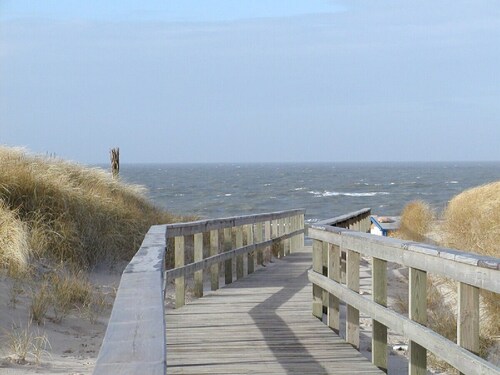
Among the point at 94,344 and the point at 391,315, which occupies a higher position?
the point at 391,315

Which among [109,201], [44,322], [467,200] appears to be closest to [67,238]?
[109,201]

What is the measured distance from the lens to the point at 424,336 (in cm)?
512

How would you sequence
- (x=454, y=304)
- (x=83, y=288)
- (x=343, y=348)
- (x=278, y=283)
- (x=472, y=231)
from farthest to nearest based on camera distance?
(x=472, y=231)
(x=278, y=283)
(x=454, y=304)
(x=83, y=288)
(x=343, y=348)

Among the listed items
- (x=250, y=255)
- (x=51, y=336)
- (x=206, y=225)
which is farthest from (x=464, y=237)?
(x=51, y=336)

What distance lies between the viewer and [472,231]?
49.3ft

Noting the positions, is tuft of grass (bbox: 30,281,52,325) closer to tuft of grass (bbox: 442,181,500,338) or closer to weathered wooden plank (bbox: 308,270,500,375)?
weathered wooden plank (bbox: 308,270,500,375)

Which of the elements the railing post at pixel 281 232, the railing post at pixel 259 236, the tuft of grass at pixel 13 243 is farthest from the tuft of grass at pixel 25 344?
the railing post at pixel 281 232

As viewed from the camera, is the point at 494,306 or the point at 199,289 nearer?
the point at 494,306

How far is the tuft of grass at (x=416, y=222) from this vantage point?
23469 mm

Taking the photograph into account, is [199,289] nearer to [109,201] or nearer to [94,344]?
[94,344]

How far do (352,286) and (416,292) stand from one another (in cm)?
173

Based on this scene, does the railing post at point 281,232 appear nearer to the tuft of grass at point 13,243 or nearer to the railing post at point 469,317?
the tuft of grass at point 13,243

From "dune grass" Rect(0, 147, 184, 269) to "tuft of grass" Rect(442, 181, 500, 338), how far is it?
6013 millimetres

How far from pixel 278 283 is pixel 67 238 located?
354 cm
